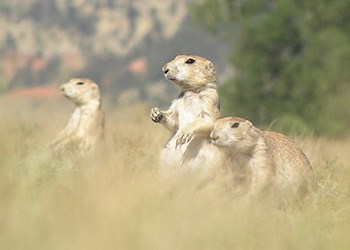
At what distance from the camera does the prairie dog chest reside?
601 cm

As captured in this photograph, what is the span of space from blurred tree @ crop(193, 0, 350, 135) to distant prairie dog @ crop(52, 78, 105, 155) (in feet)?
35.8

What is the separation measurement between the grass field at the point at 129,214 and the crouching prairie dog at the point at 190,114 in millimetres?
381

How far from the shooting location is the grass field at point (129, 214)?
12.2 ft

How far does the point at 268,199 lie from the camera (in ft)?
17.2

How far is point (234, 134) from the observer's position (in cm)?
580

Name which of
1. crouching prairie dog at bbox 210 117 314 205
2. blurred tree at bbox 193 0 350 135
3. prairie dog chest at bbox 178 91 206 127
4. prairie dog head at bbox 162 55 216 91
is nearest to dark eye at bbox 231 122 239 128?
crouching prairie dog at bbox 210 117 314 205

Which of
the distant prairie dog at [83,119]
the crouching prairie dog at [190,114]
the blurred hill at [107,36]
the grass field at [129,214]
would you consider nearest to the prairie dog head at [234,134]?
the crouching prairie dog at [190,114]

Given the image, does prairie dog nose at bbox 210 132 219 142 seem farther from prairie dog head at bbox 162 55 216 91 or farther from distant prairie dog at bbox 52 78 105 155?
distant prairie dog at bbox 52 78 105 155

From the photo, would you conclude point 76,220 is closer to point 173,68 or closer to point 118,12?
point 173,68

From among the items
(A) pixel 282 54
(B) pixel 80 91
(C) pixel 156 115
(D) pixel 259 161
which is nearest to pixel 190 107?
(C) pixel 156 115

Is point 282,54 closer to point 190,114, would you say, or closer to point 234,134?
point 190,114

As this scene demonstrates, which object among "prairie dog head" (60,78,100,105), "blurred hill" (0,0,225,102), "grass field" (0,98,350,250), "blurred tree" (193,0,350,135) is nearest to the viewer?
"grass field" (0,98,350,250)

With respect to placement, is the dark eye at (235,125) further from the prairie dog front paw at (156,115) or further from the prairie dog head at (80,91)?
the prairie dog head at (80,91)

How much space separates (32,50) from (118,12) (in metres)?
12.4
